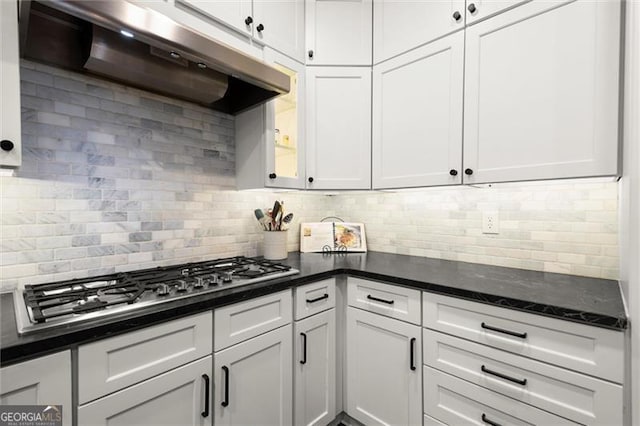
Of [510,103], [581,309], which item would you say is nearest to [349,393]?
[581,309]

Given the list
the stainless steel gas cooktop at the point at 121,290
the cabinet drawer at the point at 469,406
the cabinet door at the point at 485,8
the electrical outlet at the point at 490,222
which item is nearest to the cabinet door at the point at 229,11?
the cabinet door at the point at 485,8

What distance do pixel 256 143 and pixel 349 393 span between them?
58.2 inches

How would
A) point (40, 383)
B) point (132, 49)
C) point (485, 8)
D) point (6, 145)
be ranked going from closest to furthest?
point (40, 383) < point (6, 145) < point (132, 49) < point (485, 8)

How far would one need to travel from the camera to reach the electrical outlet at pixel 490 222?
67.0 inches

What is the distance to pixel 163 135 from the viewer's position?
5.11ft

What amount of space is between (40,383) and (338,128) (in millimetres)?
1705

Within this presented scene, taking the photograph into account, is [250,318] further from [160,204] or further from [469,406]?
[469,406]

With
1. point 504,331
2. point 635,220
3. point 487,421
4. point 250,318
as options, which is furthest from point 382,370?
point 635,220

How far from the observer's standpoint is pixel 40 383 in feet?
2.46

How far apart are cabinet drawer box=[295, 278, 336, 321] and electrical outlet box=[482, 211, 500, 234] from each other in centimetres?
93

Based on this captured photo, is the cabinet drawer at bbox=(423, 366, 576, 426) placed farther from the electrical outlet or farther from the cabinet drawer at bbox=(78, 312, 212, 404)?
the cabinet drawer at bbox=(78, 312, 212, 404)

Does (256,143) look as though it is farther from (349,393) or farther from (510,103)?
(349,393)

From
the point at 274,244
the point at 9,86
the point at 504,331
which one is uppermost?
the point at 9,86

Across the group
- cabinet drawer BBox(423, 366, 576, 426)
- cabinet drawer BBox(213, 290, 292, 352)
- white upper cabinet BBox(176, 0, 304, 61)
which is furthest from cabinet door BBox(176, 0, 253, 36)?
cabinet drawer BBox(423, 366, 576, 426)
